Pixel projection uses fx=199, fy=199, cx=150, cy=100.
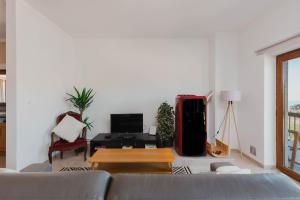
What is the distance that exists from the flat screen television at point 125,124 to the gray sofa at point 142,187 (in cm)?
363

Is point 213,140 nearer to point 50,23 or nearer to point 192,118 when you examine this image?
point 192,118

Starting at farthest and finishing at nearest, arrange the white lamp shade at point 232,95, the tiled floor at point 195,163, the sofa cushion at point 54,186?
1. the white lamp shade at point 232,95
2. the tiled floor at point 195,163
3. the sofa cushion at point 54,186

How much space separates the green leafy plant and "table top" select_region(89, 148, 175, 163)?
5.27 feet

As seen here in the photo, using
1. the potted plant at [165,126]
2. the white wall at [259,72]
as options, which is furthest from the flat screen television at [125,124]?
the white wall at [259,72]

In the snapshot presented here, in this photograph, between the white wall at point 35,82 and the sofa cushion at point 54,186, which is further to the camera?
the white wall at point 35,82

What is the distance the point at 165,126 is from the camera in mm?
4406

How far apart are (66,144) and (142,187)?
3304 mm

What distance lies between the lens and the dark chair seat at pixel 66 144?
3668mm

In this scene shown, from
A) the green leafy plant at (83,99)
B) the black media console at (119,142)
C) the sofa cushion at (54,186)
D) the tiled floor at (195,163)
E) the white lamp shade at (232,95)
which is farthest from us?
the green leafy plant at (83,99)

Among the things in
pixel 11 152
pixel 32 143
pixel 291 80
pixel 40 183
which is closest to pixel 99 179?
pixel 40 183

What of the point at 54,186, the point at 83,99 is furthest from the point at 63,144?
the point at 54,186

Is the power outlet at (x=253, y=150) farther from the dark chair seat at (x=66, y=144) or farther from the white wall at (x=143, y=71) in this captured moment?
the dark chair seat at (x=66, y=144)

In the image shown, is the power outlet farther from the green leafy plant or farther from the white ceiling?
the green leafy plant

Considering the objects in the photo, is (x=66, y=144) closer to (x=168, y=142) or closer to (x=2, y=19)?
(x=168, y=142)
